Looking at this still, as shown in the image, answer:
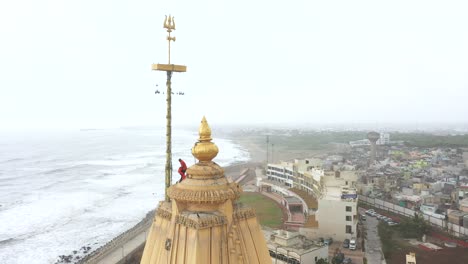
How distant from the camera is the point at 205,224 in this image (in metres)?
5.46

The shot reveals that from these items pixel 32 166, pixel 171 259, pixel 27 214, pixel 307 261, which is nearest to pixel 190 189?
pixel 171 259

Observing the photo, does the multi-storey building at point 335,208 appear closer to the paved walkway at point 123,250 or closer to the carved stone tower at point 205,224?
the paved walkway at point 123,250

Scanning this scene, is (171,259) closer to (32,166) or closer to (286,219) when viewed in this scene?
(286,219)

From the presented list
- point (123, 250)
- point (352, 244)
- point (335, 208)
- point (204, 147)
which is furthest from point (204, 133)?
point (335, 208)

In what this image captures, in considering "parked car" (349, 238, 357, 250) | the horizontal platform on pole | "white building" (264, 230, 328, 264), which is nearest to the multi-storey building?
"parked car" (349, 238, 357, 250)

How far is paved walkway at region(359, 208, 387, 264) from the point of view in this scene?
27.2 meters

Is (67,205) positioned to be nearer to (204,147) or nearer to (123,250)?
(123,250)

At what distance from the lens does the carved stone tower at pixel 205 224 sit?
17.8ft

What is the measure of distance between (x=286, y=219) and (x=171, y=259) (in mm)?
33400

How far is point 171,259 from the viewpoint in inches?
216

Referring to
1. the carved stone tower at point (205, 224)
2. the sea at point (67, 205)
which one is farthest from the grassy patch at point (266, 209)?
the carved stone tower at point (205, 224)

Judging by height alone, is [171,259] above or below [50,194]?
above

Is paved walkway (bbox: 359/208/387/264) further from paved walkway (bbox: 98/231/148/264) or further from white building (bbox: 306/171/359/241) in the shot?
paved walkway (bbox: 98/231/148/264)

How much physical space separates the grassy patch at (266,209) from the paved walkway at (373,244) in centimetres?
821
